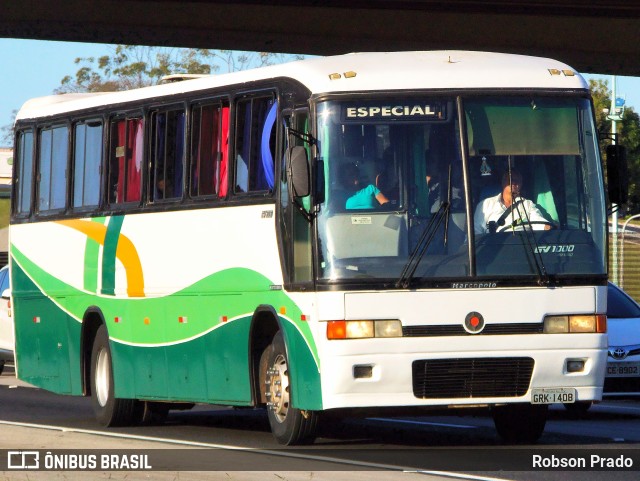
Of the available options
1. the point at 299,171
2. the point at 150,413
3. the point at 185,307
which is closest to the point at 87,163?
the point at 150,413

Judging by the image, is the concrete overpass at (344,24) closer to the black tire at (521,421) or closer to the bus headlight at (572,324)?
the black tire at (521,421)

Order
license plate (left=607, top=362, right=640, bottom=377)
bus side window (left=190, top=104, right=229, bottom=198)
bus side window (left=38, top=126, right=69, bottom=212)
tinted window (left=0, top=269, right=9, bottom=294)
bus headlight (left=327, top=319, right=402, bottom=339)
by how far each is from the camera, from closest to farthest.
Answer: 1. bus headlight (left=327, top=319, right=402, bottom=339)
2. bus side window (left=190, top=104, right=229, bottom=198)
3. bus side window (left=38, top=126, right=69, bottom=212)
4. license plate (left=607, top=362, right=640, bottom=377)
5. tinted window (left=0, top=269, right=9, bottom=294)

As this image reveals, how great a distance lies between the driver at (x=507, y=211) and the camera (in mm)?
13109

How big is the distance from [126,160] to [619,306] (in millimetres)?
6813

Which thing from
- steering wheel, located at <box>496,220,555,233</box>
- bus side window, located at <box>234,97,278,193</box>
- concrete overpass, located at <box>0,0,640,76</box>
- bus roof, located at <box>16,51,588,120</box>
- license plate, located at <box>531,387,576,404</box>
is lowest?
license plate, located at <box>531,387,576,404</box>

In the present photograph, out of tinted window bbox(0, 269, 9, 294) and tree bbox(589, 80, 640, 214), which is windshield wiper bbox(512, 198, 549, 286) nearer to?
tinted window bbox(0, 269, 9, 294)

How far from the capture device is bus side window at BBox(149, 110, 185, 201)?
15.9 meters

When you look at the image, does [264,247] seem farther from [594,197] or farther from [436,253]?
[594,197]

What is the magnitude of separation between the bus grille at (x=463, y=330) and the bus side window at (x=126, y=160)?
15.2 ft

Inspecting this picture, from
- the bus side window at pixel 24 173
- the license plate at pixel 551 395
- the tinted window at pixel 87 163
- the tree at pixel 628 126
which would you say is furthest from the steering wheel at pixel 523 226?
the tree at pixel 628 126

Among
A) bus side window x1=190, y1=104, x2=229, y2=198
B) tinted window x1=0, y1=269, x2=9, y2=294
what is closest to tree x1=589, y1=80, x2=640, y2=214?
tinted window x1=0, y1=269, x2=9, y2=294

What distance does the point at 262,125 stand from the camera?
14.3 meters

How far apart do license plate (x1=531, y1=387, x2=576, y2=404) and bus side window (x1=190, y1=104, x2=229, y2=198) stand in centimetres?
348

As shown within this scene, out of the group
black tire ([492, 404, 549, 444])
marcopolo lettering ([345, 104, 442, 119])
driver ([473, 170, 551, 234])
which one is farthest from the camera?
black tire ([492, 404, 549, 444])
